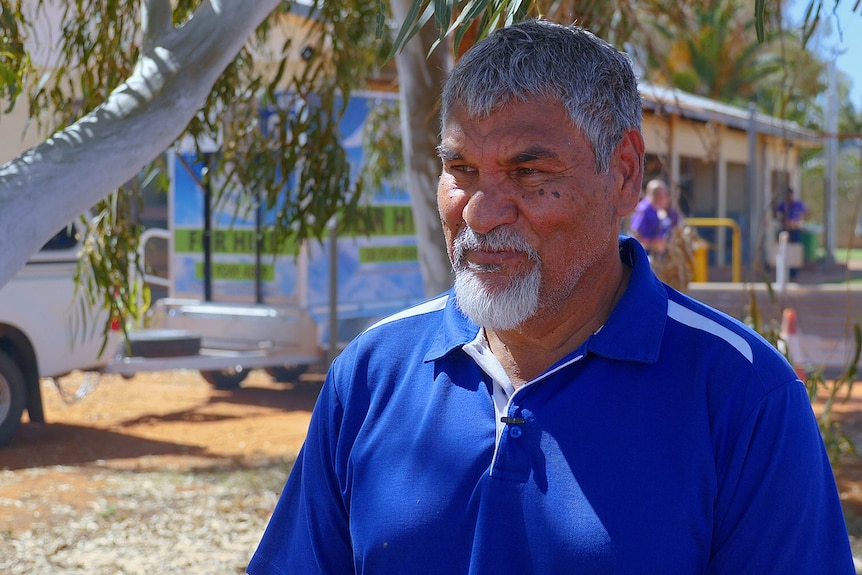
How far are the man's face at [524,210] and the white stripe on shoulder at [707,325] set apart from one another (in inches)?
7.0

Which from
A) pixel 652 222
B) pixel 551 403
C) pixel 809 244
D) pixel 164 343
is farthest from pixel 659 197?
pixel 809 244

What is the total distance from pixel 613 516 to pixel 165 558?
4626 mm

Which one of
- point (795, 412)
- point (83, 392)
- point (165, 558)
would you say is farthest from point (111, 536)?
point (795, 412)

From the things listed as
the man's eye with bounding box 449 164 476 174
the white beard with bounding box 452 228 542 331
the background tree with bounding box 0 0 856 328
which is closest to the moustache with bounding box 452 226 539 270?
the white beard with bounding box 452 228 542 331

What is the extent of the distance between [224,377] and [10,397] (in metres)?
3.27

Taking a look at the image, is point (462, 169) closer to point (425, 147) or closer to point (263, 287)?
point (425, 147)

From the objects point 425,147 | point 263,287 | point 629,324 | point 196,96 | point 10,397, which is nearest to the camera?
point 629,324

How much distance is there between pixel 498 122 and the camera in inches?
79.0

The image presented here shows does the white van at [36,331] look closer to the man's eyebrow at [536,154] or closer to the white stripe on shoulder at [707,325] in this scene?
the man's eyebrow at [536,154]

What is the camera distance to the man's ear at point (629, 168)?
2086 mm

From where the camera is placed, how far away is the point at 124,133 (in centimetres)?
308

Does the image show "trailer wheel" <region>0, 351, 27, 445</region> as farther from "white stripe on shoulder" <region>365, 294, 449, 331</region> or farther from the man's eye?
the man's eye

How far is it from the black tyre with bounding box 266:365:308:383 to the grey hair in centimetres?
989

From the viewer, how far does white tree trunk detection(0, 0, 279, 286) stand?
285cm
